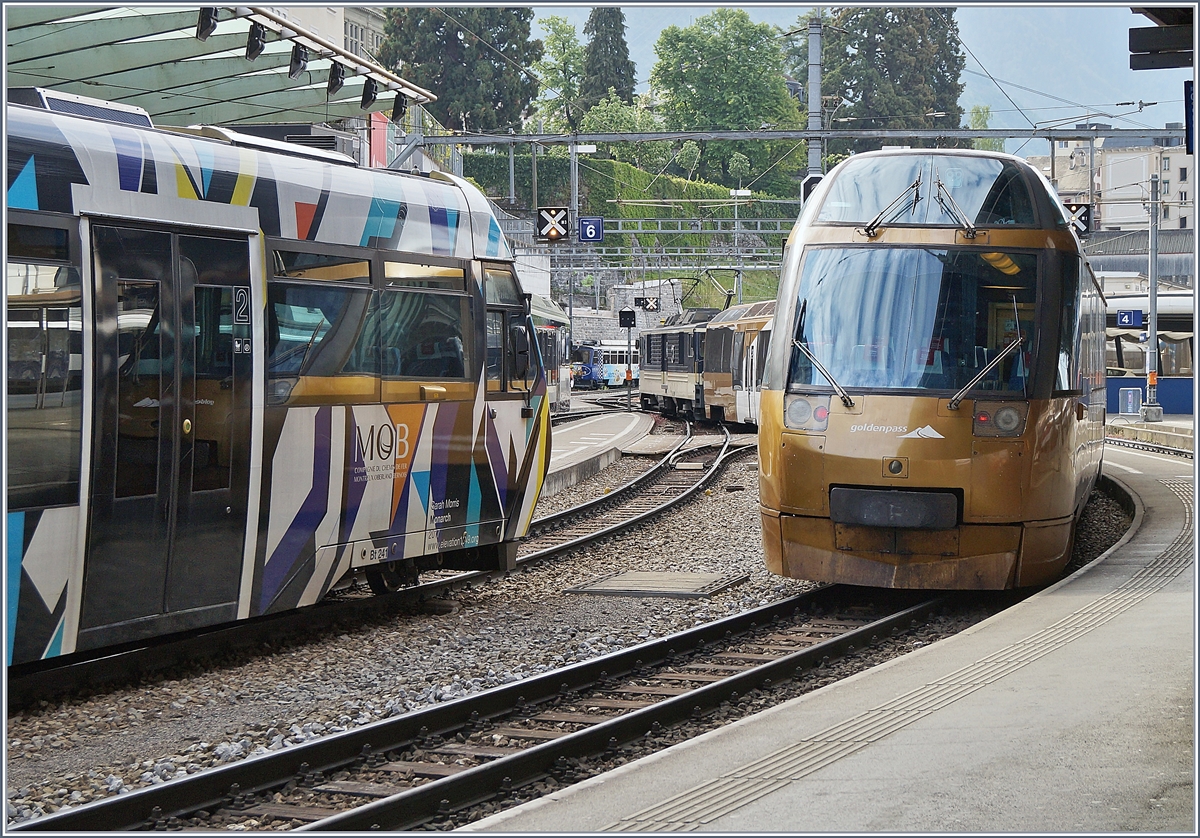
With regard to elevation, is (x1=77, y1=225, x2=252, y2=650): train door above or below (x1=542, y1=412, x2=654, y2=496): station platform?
above

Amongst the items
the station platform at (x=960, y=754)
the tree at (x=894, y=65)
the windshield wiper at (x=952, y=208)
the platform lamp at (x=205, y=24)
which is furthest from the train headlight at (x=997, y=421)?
the tree at (x=894, y=65)

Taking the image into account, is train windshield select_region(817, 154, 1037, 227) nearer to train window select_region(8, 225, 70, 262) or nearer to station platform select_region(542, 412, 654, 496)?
train window select_region(8, 225, 70, 262)

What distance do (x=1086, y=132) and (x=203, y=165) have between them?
95.5 feet

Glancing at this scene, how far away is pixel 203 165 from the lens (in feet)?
28.8

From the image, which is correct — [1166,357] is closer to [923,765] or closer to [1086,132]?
[1086,132]

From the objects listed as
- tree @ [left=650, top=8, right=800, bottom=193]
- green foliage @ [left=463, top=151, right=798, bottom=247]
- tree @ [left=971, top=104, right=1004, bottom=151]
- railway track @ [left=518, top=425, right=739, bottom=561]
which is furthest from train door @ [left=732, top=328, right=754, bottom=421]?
tree @ [left=971, top=104, right=1004, bottom=151]

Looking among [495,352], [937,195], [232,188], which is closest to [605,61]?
[495,352]

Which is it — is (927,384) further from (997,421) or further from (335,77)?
(335,77)

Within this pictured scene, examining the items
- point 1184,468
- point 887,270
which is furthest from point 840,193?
point 1184,468

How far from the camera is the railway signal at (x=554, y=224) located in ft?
110

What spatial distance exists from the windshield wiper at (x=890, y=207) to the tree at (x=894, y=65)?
A: 247 ft

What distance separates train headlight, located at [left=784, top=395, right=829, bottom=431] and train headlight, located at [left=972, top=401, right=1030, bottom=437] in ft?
3.70

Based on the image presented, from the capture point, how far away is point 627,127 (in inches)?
3445

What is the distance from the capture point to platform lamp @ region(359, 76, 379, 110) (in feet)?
59.4
